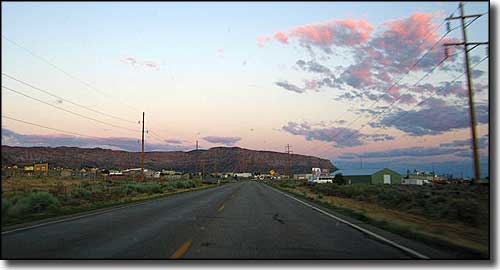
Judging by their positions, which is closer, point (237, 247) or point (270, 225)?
point (237, 247)

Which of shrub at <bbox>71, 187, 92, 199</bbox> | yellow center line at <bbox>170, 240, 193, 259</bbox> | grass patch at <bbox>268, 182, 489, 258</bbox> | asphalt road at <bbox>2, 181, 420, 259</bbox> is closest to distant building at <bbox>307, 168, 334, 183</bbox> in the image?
grass patch at <bbox>268, 182, 489, 258</bbox>

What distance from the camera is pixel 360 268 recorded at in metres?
8.04

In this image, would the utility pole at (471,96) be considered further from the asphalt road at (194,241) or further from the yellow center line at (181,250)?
the yellow center line at (181,250)

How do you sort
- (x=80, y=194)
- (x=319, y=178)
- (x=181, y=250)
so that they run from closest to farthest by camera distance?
(x=181, y=250) < (x=80, y=194) < (x=319, y=178)

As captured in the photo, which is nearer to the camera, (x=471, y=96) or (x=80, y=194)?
(x=471, y=96)

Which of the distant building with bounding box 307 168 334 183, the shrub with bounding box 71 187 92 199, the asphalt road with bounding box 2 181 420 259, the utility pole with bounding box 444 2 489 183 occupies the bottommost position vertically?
the distant building with bounding box 307 168 334 183

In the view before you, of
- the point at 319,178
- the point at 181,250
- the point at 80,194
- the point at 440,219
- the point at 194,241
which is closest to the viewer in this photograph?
the point at 181,250

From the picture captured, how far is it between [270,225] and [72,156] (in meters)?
39.8

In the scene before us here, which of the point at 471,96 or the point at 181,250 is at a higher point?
the point at 471,96

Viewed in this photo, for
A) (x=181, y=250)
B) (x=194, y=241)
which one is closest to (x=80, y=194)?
(x=194, y=241)

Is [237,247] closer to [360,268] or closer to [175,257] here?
[175,257]

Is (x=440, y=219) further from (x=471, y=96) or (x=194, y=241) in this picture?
(x=194, y=241)

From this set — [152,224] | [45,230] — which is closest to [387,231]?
[152,224]

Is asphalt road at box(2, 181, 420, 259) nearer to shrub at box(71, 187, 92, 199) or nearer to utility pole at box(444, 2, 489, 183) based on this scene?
utility pole at box(444, 2, 489, 183)
